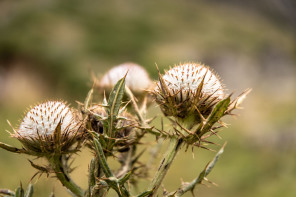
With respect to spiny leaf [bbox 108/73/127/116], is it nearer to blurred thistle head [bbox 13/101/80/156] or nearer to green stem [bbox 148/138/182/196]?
blurred thistle head [bbox 13/101/80/156]

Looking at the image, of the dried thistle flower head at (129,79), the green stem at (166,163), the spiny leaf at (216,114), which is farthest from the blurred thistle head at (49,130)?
the dried thistle flower head at (129,79)

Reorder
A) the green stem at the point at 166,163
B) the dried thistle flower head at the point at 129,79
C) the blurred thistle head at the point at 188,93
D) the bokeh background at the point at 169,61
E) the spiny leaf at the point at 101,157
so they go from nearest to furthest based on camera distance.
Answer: the spiny leaf at the point at 101,157 < the green stem at the point at 166,163 < the blurred thistle head at the point at 188,93 < the dried thistle flower head at the point at 129,79 < the bokeh background at the point at 169,61

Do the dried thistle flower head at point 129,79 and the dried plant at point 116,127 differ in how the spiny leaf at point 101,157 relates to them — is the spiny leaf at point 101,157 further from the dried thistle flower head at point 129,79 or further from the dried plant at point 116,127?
the dried thistle flower head at point 129,79

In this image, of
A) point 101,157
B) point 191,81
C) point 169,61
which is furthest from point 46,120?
point 169,61

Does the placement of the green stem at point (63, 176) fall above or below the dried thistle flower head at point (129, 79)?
below

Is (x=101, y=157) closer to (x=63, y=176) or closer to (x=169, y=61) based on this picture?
(x=63, y=176)

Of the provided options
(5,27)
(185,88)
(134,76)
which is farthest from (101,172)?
(5,27)
